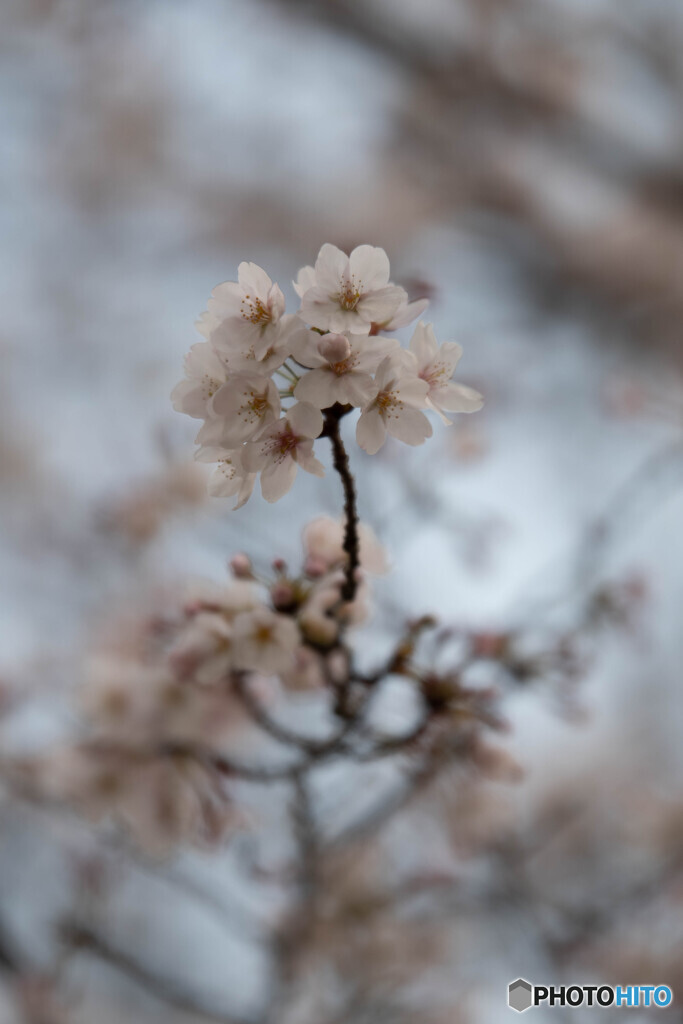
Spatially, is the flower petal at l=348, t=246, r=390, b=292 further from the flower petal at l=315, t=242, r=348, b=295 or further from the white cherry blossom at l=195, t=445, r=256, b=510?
the white cherry blossom at l=195, t=445, r=256, b=510

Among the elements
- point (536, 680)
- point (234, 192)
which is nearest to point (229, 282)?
point (536, 680)

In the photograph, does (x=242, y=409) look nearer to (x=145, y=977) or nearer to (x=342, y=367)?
(x=342, y=367)

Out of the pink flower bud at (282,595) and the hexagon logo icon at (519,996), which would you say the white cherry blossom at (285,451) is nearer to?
the pink flower bud at (282,595)

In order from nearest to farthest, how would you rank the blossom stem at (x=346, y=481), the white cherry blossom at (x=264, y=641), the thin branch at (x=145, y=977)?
the blossom stem at (x=346, y=481) → the white cherry blossom at (x=264, y=641) → the thin branch at (x=145, y=977)

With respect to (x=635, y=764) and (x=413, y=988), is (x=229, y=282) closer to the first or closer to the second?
(x=413, y=988)

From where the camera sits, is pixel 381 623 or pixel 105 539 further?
pixel 105 539

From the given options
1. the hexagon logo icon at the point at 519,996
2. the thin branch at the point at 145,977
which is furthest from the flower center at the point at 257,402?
the hexagon logo icon at the point at 519,996
